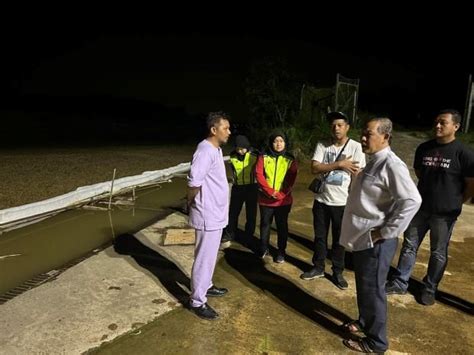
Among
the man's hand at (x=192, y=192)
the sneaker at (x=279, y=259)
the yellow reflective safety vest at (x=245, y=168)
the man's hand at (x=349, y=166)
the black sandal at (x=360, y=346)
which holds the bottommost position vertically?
the sneaker at (x=279, y=259)

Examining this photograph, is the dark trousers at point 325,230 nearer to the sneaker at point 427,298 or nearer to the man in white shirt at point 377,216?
the sneaker at point 427,298

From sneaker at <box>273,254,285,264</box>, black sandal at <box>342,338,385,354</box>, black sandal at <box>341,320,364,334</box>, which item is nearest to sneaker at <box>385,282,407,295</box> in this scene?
black sandal at <box>341,320,364,334</box>

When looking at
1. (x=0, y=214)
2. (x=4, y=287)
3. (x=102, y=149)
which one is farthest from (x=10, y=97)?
(x=4, y=287)

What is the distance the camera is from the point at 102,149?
44.0ft

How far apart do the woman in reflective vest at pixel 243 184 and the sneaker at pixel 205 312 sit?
1.78m

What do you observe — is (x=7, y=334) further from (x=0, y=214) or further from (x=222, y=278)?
(x=0, y=214)

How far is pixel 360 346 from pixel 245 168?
252cm

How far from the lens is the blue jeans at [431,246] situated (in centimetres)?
370

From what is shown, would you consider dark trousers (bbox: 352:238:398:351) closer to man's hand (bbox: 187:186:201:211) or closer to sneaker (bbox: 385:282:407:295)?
sneaker (bbox: 385:282:407:295)

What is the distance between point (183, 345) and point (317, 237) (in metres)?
1.71

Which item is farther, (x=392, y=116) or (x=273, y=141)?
(x=392, y=116)

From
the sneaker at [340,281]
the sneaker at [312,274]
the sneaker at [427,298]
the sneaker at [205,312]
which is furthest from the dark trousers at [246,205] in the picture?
the sneaker at [427,298]

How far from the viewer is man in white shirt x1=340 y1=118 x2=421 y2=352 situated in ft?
8.60

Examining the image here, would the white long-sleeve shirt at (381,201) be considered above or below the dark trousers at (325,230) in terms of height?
above
